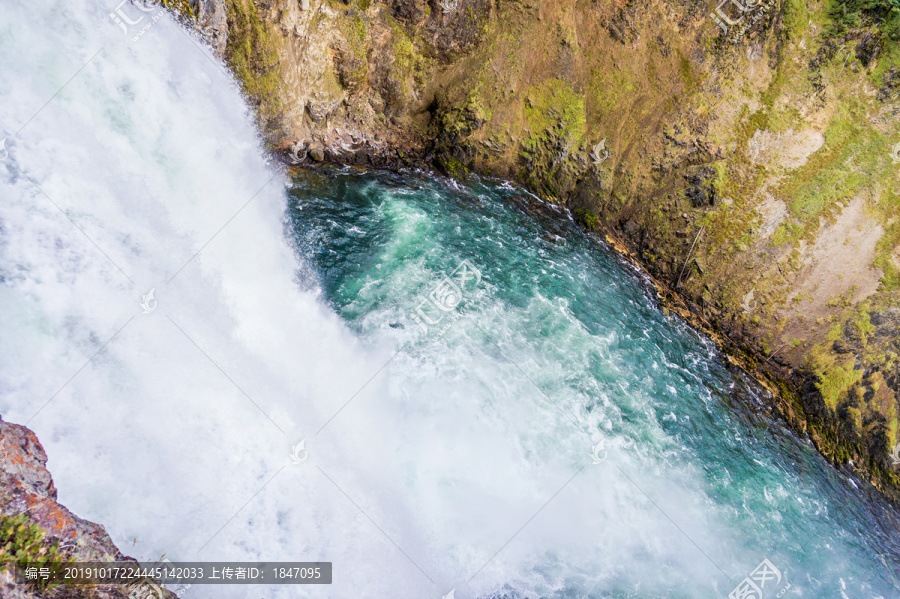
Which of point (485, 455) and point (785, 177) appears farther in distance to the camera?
point (785, 177)

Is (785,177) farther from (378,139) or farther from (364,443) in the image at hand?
(364,443)

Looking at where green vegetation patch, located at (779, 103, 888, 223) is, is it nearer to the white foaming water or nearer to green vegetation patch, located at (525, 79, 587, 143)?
green vegetation patch, located at (525, 79, 587, 143)

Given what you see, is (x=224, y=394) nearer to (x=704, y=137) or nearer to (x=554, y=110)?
(x=554, y=110)

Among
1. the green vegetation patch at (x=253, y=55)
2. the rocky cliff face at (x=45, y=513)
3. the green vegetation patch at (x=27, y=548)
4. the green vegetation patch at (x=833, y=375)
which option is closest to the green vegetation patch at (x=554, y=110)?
the green vegetation patch at (x=253, y=55)

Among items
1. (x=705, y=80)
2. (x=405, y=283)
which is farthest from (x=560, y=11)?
(x=405, y=283)

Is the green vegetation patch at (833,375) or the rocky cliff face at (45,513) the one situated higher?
the green vegetation patch at (833,375)

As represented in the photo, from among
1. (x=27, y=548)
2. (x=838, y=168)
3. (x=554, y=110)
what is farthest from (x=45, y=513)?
(x=838, y=168)

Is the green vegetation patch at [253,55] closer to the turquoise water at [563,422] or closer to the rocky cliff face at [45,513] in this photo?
the turquoise water at [563,422]
